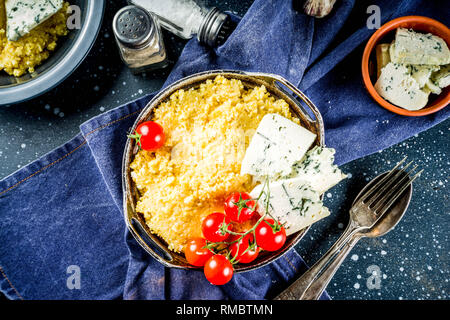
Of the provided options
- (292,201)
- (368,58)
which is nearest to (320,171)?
(292,201)

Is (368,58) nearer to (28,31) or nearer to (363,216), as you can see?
(363,216)

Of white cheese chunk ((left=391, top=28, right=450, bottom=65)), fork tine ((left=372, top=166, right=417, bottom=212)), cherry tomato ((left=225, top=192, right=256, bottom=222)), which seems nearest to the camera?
cherry tomato ((left=225, top=192, right=256, bottom=222))

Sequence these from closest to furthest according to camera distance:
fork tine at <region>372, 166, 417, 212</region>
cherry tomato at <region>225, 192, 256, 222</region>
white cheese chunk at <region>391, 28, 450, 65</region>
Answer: cherry tomato at <region>225, 192, 256, 222</region> < white cheese chunk at <region>391, 28, 450, 65</region> < fork tine at <region>372, 166, 417, 212</region>

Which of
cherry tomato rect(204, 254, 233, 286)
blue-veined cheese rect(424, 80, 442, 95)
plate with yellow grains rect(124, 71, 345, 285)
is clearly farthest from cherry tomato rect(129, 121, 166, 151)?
blue-veined cheese rect(424, 80, 442, 95)

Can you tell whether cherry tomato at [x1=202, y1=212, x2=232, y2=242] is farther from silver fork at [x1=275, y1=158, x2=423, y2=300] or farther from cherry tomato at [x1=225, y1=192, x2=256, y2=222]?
silver fork at [x1=275, y1=158, x2=423, y2=300]

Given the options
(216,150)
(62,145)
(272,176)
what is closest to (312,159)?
(272,176)

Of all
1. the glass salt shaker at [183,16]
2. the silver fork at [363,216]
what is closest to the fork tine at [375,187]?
the silver fork at [363,216]

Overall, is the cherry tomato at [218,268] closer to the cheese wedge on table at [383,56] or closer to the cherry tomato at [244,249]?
the cherry tomato at [244,249]
